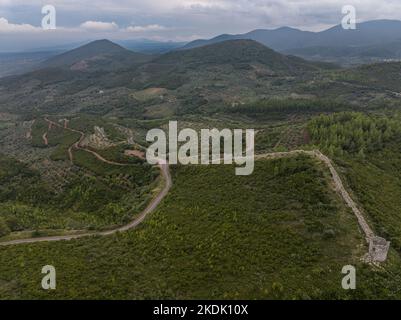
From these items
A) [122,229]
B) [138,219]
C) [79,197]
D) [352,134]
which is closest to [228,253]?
[122,229]

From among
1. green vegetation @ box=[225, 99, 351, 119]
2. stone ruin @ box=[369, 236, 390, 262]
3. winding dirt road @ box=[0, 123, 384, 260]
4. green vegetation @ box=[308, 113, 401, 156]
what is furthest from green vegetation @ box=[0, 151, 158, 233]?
green vegetation @ box=[225, 99, 351, 119]

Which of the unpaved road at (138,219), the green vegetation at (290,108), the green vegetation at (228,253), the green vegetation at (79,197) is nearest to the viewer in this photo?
the green vegetation at (228,253)

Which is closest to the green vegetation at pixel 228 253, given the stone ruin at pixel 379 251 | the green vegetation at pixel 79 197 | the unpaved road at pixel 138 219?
the stone ruin at pixel 379 251

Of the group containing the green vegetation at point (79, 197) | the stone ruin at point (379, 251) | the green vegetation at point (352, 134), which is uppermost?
the green vegetation at point (352, 134)

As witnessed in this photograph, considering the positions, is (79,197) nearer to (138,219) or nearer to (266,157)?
(138,219)

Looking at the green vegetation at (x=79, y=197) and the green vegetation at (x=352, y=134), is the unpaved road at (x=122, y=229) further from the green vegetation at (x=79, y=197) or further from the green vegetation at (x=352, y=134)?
the green vegetation at (x=352, y=134)

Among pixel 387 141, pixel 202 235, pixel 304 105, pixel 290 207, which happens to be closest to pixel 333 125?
pixel 387 141

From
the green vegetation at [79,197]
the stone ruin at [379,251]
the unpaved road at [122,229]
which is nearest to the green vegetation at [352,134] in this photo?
the stone ruin at [379,251]

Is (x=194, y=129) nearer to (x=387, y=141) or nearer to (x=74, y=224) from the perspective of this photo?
(x=387, y=141)

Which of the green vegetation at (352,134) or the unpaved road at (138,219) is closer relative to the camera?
the unpaved road at (138,219)

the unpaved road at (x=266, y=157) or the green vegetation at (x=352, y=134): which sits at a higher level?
the green vegetation at (x=352, y=134)

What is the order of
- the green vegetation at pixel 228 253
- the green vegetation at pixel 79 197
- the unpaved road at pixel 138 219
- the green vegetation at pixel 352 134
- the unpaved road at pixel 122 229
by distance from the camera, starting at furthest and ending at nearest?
the green vegetation at pixel 352 134 → the green vegetation at pixel 79 197 → the unpaved road at pixel 138 219 → the unpaved road at pixel 122 229 → the green vegetation at pixel 228 253

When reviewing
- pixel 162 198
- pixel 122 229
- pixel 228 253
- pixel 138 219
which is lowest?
pixel 122 229
